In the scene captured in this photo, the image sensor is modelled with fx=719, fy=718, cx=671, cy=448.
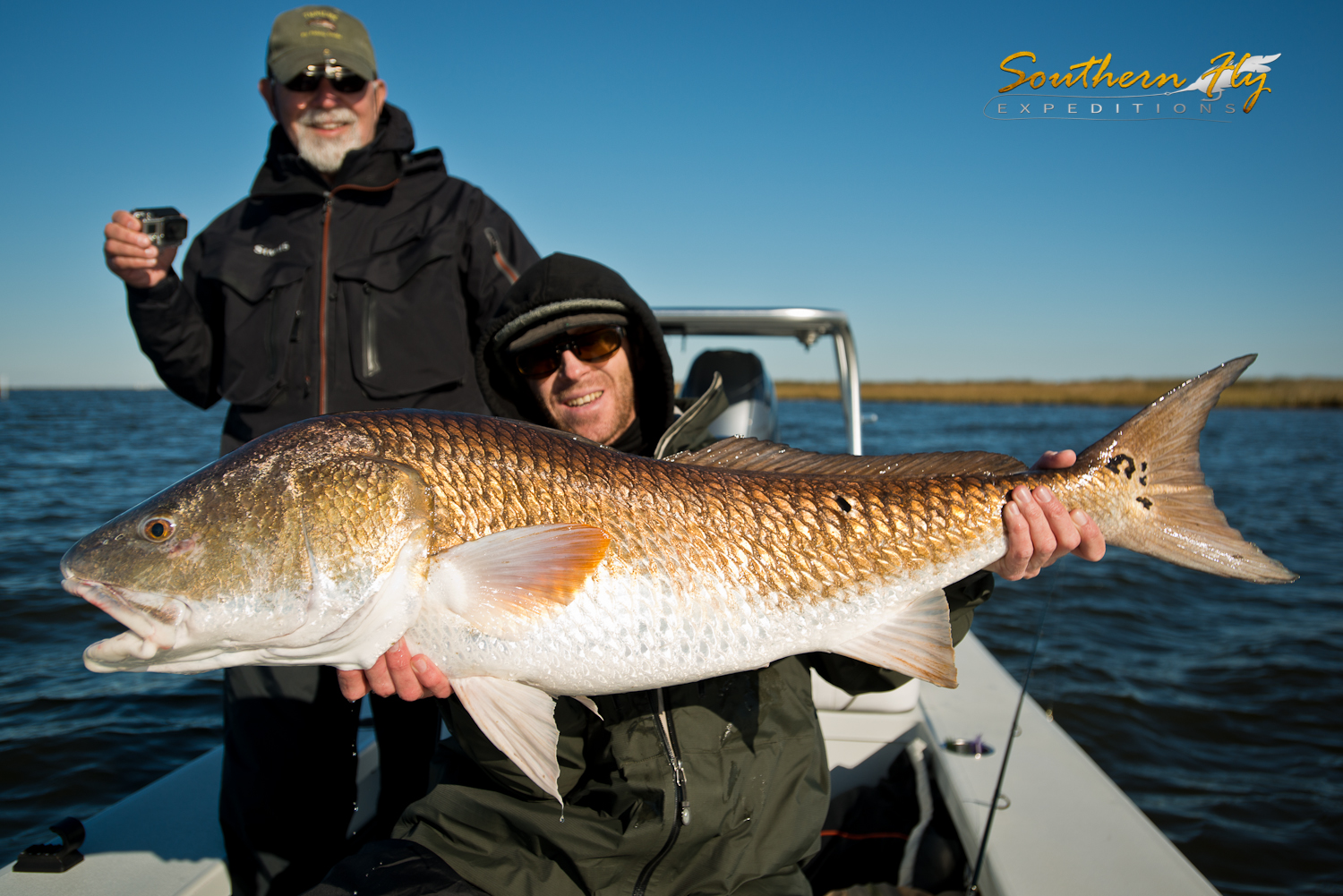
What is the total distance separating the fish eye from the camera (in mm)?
1874

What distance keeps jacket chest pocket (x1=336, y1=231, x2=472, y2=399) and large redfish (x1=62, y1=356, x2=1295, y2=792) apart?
1.30m

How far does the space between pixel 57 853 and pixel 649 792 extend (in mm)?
2414

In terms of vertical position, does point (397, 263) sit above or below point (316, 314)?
above

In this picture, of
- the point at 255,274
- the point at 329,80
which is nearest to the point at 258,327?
the point at 255,274

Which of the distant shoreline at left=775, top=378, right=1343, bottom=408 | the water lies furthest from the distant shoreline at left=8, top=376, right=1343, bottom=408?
the water

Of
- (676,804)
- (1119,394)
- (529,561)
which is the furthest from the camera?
(1119,394)

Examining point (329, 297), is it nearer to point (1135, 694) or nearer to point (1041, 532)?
point (1041, 532)

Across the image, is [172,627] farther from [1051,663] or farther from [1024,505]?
[1051,663]

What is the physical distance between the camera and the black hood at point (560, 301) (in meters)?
3.00

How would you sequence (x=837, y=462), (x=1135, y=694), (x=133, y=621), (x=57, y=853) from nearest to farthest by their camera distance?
(x=133, y=621) → (x=837, y=462) → (x=57, y=853) → (x=1135, y=694)

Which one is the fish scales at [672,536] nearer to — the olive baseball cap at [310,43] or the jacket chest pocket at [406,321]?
the jacket chest pocket at [406,321]

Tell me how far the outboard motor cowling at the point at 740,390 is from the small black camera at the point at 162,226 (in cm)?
340

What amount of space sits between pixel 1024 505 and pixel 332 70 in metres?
3.43

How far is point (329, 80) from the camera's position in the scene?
3322 mm
